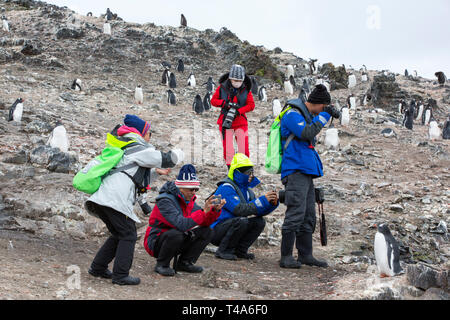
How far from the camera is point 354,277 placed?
3809 mm

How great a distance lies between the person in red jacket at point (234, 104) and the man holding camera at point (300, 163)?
1556mm

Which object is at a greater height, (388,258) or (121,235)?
(121,235)

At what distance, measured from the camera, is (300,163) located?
4.25 metres

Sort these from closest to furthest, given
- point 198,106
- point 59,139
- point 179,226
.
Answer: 1. point 179,226
2. point 59,139
3. point 198,106

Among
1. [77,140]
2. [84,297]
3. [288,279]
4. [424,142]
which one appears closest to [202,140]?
[77,140]

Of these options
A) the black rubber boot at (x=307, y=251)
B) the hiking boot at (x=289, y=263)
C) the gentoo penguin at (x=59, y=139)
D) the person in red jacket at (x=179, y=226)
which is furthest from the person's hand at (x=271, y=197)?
the gentoo penguin at (x=59, y=139)

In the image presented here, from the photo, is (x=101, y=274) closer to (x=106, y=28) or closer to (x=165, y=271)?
(x=165, y=271)

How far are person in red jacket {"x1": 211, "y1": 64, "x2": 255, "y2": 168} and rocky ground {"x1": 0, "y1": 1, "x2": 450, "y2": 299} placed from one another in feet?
2.96

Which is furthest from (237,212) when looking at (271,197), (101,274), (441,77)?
(441,77)

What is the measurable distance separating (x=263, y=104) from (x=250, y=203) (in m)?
11.9

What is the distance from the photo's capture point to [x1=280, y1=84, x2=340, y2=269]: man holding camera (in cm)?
422

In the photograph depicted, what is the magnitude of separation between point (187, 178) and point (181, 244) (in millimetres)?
541

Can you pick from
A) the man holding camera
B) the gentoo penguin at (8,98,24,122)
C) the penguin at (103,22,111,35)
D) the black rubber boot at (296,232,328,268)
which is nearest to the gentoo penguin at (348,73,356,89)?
the penguin at (103,22,111,35)

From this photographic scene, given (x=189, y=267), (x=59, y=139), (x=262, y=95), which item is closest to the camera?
(x=189, y=267)
